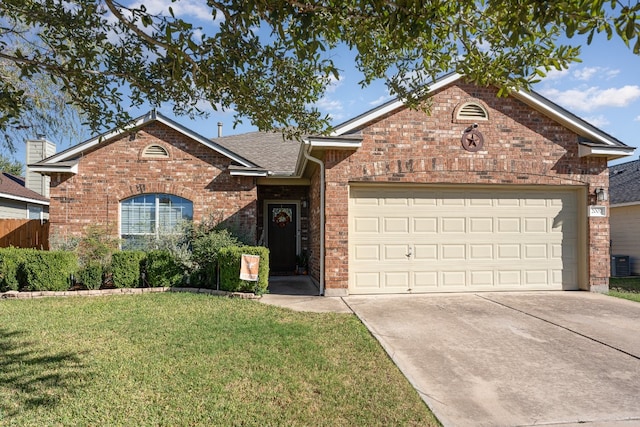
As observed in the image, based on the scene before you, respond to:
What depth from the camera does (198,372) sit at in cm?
437

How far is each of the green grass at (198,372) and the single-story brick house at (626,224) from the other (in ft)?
42.6

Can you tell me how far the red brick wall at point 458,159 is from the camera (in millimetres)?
9039

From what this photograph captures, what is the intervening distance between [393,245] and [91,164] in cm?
870

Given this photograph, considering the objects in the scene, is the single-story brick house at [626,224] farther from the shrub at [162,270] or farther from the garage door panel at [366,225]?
the shrub at [162,270]

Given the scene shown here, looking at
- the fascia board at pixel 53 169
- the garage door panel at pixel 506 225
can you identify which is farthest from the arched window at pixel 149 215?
the garage door panel at pixel 506 225

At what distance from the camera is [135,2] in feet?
13.5

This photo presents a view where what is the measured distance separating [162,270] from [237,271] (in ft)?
6.68

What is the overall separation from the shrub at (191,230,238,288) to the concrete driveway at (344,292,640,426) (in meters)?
3.33

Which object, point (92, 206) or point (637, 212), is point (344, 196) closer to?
point (92, 206)

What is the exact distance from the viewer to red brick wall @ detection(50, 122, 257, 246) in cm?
1135

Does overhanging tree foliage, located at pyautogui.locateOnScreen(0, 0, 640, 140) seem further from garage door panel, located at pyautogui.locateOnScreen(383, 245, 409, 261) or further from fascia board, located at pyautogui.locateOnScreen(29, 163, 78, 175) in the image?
fascia board, located at pyautogui.locateOnScreen(29, 163, 78, 175)

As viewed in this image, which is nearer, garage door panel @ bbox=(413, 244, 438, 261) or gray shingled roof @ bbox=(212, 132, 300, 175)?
garage door panel @ bbox=(413, 244, 438, 261)

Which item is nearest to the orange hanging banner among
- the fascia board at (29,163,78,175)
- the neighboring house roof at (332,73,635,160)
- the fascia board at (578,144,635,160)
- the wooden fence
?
the neighboring house roof at (332,73,635,160)

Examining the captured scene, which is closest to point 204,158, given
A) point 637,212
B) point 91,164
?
point 91,164
